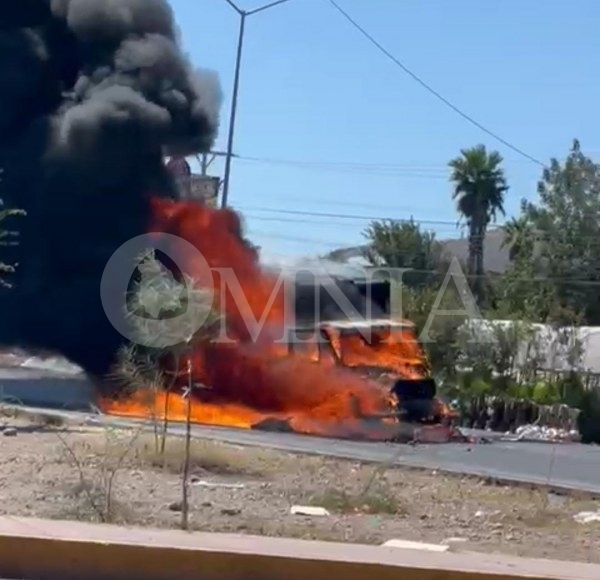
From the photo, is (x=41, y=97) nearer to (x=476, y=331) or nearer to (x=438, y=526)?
(x=476, y=331)

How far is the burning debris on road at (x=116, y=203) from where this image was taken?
26.6 metres

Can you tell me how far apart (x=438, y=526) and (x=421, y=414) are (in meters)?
12.3

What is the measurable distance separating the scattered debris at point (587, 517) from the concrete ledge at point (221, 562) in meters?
4.53

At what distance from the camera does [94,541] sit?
313 inches

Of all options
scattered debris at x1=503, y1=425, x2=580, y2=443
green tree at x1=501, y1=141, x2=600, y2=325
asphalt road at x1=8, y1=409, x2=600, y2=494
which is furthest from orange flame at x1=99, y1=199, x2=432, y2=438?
green tree at x1=501, y1=141, x2=600, y2=325

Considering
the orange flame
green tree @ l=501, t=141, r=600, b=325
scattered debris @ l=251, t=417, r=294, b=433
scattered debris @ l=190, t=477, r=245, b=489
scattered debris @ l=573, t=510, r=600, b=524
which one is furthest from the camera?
green tree @ l=501, t=141, r=600, b=325

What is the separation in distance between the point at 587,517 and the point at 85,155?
2169 centimetres

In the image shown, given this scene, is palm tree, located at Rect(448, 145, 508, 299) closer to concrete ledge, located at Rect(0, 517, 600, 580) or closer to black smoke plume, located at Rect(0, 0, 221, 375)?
black smoke plume, located at Rect(0, 0, 221, 375)

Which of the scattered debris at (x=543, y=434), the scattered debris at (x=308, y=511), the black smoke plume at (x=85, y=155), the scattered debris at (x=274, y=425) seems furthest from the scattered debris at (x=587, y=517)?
the black smoke plume at (x=85, y=155)

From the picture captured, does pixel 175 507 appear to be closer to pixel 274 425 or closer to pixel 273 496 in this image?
pixel 273 496

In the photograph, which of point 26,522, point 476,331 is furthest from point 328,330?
point 26,522

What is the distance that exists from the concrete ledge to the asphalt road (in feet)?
26.7

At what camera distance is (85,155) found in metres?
32.5

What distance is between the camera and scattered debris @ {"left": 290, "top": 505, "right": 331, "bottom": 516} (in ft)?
39.4
